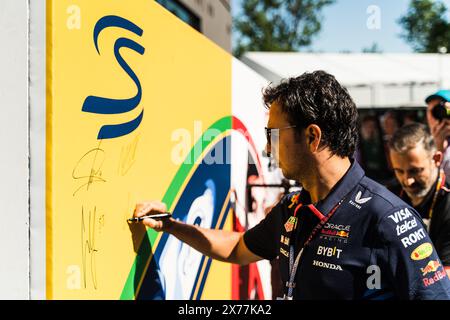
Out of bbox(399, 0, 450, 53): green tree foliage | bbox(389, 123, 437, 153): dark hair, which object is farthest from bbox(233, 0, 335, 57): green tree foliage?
bbox(389, 123, 437, 153): dark hair

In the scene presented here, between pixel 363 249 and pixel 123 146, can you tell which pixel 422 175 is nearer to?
pixel 363 249

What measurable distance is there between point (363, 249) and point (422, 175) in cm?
161

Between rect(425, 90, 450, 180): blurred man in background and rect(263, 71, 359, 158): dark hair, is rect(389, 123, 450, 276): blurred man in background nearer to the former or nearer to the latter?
rect(425, 90, 450, 180): blurred man in background

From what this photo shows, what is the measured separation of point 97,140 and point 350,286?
936 mm

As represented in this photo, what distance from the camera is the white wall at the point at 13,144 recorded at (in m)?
1.56

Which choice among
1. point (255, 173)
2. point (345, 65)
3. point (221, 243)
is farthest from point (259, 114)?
point (345, 65)

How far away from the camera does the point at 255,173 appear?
4023mm

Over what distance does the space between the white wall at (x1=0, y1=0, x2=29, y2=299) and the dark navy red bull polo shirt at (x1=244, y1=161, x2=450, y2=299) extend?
867mm

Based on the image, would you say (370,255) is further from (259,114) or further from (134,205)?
(259,114)

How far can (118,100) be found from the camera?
1.97m

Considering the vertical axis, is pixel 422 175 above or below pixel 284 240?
above

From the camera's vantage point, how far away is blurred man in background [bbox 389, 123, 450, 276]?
109 inches
